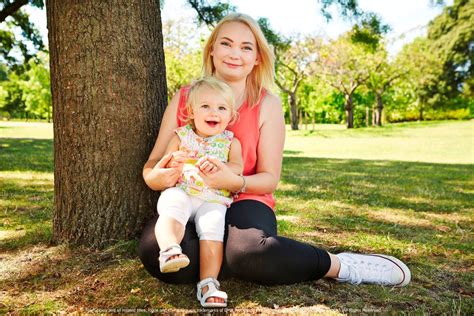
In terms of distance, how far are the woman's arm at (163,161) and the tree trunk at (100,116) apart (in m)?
0.21

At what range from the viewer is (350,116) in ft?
110

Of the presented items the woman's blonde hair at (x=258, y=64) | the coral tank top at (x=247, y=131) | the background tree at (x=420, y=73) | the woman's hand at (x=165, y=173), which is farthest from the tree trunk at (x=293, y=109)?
the woman's hand at (x=165, y=173)

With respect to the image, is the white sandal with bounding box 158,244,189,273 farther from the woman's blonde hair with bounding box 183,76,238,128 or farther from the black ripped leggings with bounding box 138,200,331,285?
the woman's blonde hair with bounding box 183,76,238,128

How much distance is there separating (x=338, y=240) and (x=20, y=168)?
6.16m

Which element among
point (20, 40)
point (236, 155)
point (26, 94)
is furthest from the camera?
point (26, 94)

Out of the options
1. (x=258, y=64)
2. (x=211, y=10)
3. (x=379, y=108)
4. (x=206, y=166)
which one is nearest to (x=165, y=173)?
(x=206, y=166)

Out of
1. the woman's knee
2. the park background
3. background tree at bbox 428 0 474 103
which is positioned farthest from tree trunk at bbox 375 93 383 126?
the woman's knee

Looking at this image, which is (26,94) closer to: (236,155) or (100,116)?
(100,116)

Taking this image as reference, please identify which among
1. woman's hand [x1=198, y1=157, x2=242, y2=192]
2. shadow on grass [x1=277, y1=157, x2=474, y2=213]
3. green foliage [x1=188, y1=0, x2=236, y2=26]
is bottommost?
shadow on grass [x1=277, y1=157, x2=474, y2=213]

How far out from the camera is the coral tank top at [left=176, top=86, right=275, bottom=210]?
2.78 meters

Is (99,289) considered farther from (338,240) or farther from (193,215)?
(338,240)

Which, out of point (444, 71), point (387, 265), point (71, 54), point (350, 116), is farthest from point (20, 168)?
point (444, 71)

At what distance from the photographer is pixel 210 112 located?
2607 millimetres

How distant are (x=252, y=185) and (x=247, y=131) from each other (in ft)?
1.17
